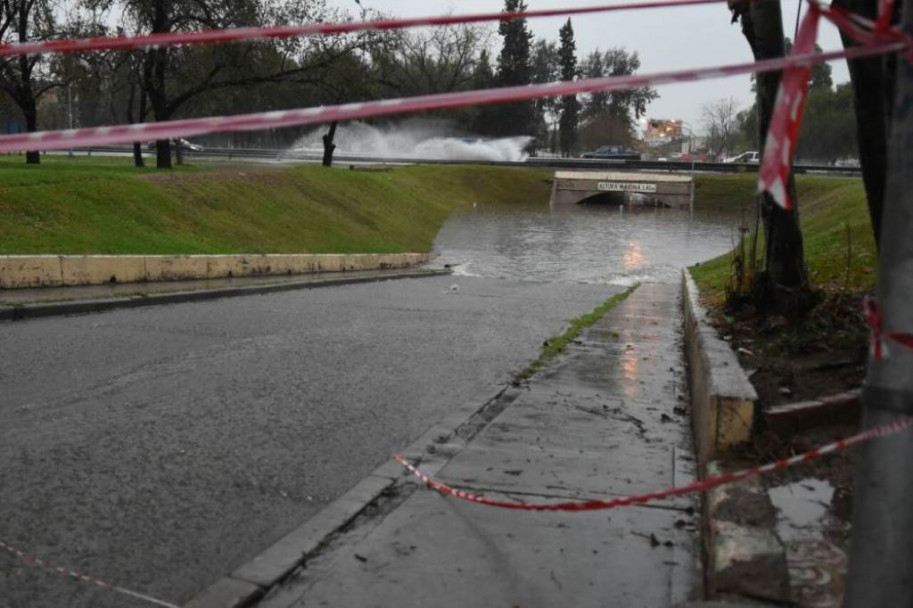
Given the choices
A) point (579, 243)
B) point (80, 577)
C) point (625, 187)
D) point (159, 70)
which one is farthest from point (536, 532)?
point (625, 187)

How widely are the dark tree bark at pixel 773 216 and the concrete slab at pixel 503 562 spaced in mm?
4235

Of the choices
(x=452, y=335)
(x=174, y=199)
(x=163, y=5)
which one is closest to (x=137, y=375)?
(x=452, y=335)

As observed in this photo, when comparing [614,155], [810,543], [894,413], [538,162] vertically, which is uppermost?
[614,155]

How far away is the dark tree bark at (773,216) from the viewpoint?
8.68 m

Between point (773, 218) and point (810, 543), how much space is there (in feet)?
17.0

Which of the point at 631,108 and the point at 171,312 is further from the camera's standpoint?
the point at 631,108

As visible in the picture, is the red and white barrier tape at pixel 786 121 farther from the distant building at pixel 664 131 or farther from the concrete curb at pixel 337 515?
the distant building at pixel 664 131

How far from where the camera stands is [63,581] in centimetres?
412

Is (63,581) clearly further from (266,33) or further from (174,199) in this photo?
(174,199)

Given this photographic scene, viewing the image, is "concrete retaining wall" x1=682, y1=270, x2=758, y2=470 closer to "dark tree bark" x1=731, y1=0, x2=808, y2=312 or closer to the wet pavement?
"dark tree bark" x1=731, y1=0, x2=808, y2=312

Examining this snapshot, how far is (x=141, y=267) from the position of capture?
15.5m

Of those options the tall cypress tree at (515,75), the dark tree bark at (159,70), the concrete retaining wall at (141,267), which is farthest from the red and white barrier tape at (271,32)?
the tall cypress tree at (515,75)

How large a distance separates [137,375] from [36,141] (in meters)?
5.78

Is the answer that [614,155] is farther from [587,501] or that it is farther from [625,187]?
[587,501]
